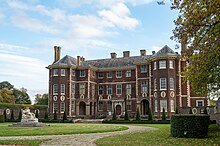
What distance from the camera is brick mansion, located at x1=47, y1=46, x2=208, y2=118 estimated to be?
39.5 m

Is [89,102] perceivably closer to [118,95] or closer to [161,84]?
[118,95]

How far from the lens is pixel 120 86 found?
47156 mm

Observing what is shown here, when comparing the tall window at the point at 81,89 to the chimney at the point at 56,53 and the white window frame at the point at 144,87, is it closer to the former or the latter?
the chimney at the point at 56,53

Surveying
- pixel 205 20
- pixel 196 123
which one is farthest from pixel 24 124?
pixel 205 20

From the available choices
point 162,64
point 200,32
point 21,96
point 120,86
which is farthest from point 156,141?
point 21,96

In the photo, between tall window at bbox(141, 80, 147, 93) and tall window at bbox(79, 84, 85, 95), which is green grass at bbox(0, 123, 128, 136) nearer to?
tall window at bbox(141, 80, 147, 93)

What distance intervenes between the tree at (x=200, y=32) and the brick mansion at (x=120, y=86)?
2368 cm

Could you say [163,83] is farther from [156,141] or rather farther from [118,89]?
[156,141]

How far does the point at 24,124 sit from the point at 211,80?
17.6m

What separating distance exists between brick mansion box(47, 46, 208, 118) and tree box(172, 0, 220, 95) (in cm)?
2368

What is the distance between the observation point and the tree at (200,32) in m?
12.3

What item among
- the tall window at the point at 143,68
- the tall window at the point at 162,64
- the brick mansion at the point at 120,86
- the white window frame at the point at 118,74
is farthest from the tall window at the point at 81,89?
the tall window at the point at 162,64

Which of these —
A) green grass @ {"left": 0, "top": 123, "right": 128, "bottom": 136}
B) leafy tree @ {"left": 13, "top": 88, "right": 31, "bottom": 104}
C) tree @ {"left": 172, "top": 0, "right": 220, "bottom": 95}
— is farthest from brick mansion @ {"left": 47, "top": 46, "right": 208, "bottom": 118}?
leafy tree @ {"left": 13, "top": 88, "right": 31, "bottom": 104}

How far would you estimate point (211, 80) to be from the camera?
57.3 feet
